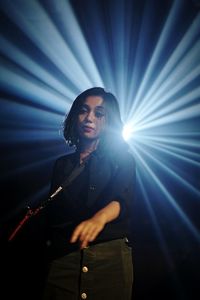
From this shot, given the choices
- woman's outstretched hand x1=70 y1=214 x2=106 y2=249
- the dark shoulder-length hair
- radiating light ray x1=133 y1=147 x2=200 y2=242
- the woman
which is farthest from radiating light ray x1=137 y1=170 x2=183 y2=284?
woman's outstretched hand x1=70 y1=214 x2=106 y2=249

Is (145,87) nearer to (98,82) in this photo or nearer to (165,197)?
(98,82)

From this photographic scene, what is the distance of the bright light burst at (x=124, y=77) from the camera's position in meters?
4.15

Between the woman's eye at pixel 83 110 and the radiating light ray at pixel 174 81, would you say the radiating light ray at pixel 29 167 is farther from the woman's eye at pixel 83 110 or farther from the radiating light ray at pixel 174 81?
the woman's eye at pixel 83 110

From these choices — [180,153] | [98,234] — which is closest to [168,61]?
[180,153]

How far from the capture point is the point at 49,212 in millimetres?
1623

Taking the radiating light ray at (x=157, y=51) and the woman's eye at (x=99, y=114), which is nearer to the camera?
the woman's eye at (x=99, y=114)

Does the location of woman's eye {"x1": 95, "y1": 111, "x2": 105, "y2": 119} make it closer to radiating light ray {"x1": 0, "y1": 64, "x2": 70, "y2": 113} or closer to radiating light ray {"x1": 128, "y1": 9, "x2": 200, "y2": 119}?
radiating light ray {"x1": 0, "y1": 64, "x2": 70, "y2": 113}

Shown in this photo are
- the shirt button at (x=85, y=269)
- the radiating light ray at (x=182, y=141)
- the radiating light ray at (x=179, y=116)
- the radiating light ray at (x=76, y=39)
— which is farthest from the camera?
the radiating light ray at (x=182, y=141)

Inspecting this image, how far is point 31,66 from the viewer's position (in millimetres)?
4363

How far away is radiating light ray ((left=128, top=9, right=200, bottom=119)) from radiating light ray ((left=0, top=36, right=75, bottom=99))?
106cm

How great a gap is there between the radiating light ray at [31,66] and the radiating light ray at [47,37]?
20cm

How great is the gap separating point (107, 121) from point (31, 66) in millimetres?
2812

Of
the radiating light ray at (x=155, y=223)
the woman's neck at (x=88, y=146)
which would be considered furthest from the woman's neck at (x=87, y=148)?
the radiating light ray at (x=155, y=223)

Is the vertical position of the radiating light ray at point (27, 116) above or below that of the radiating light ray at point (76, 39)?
below
